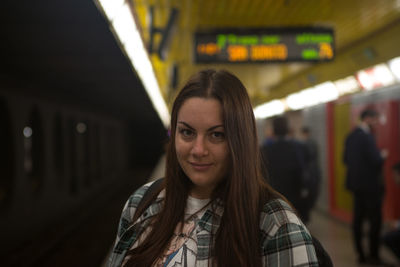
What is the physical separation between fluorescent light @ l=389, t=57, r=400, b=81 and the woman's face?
18.2 ft

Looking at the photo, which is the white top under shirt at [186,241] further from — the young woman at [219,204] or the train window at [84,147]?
the train window at [84,147]

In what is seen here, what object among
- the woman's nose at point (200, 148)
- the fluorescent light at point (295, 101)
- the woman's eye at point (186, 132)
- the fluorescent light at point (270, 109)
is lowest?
the woman's nose at point (200, 148)

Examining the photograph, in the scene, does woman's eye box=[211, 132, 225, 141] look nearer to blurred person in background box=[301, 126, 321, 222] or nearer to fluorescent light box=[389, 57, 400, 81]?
blurred person in background box=[301, 126, 321, 222]

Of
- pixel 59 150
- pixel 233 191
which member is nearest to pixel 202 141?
pixel 233 191

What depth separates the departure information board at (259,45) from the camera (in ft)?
16.3

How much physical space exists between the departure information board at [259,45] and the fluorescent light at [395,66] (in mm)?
1588

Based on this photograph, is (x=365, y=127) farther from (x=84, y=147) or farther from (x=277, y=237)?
(x=84, y=147)

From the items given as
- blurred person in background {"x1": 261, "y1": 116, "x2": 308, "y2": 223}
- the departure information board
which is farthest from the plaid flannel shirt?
the departure information board

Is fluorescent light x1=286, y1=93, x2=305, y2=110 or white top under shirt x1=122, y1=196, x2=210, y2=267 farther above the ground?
fluorescent light x1=286, y1=93, x2=305, y2=110

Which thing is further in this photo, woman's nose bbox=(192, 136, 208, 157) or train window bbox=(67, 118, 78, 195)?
train window bbox=(67, 118, 78, 195)

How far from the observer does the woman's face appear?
1.31 m

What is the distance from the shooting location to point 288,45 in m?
4.98

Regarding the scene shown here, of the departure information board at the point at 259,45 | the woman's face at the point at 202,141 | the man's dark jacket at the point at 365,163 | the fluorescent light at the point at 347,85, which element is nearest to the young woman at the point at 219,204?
the woman's face at the point at 202,141

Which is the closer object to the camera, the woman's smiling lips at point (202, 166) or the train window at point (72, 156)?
the woman's smiling lips at point (202, 166)
